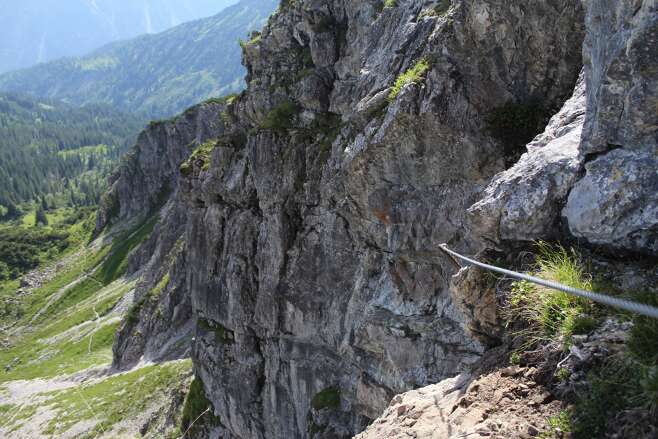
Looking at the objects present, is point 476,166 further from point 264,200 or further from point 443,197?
point 264,200

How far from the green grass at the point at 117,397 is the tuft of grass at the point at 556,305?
6088cm

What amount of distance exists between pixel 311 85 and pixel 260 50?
58.4 feet

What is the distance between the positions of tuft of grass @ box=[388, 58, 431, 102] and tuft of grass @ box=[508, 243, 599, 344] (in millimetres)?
15180

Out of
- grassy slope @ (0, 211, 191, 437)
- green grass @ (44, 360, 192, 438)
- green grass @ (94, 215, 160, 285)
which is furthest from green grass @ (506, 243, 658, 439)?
green grass @ (94, 215, 160, 285)

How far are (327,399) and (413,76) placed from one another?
82.0ft

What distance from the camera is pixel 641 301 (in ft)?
25.1

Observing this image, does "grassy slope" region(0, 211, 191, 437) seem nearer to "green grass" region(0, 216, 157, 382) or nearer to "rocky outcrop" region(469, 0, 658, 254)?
"green grass" region(0, 216, 157, 382)

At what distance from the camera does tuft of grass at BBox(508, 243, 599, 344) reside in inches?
331

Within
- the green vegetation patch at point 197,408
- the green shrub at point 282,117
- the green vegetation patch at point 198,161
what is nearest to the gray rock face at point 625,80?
the green shrub at point 282,117

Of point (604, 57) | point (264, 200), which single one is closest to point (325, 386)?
point (264, 200)

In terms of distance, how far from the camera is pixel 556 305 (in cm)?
889

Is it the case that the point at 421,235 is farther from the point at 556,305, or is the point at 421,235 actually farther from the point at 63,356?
the point at 63,356

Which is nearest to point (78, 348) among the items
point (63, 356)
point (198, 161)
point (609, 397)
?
point (63, 356)

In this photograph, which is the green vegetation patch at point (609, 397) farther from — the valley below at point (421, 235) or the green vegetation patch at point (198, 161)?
the green vegetation patch at point (198, 161)
